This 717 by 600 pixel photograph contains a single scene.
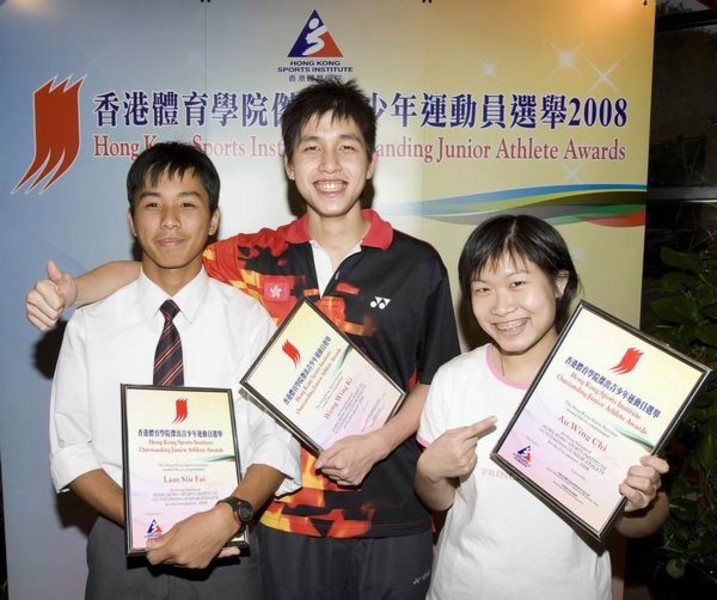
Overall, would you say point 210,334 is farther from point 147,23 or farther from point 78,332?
point 147,23

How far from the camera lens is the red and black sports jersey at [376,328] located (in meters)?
2.20

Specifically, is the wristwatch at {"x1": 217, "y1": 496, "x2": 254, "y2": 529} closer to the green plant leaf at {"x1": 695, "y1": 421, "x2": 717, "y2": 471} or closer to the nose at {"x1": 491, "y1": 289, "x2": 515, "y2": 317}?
the nose at {"x1": 491, "y1": 289, "x2": 515, "y2": 317}

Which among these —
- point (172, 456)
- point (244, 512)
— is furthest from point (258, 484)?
point (172, 456)

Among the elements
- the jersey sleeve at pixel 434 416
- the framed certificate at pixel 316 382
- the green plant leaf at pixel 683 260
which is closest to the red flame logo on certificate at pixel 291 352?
the framed certificate at pixel 316 382

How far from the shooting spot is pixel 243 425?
2010 mm

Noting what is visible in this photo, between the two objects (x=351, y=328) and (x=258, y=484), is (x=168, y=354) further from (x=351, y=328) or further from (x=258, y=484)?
(x=351, y=328)

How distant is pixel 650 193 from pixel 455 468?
290cm

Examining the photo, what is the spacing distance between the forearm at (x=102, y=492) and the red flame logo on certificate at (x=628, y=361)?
4.40 ft

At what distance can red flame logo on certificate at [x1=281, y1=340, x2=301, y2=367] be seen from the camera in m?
1.93

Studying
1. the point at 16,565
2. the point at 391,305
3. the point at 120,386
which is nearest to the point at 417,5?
the point at 391,305

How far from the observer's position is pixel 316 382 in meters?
1.97

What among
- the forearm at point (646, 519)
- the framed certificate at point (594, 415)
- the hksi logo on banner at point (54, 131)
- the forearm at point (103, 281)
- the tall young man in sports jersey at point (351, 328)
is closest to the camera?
the framed certificate at point (594, 415)

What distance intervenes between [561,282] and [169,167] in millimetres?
1204

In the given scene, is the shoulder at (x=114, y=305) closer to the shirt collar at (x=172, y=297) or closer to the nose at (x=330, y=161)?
the shirt collar at (x=172, y=297)
